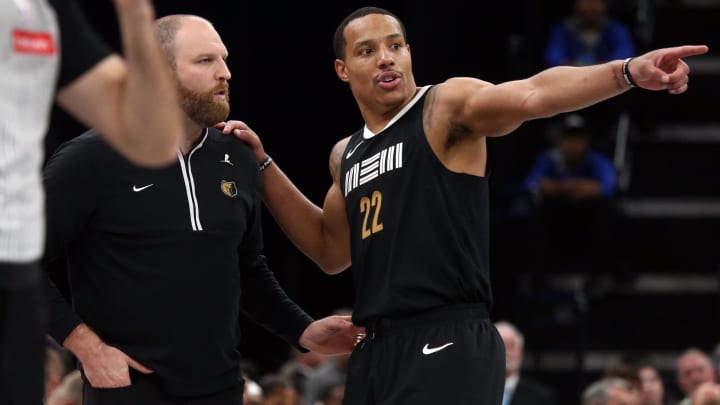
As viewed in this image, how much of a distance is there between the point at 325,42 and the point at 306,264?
216 centimetres

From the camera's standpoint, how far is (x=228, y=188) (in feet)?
16.2

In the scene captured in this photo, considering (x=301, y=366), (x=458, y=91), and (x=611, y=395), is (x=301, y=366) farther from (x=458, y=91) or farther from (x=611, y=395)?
(x=458, y=91)

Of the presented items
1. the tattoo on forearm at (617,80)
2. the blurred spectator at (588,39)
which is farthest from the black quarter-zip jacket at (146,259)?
the blurred spectator at (588,39)

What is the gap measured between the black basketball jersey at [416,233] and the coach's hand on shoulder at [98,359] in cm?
95

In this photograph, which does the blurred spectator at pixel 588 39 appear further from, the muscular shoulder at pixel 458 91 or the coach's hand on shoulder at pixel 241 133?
the muscular shoulder at pixel 458 91

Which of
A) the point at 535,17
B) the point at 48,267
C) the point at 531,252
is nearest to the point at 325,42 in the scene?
the point at 535,17

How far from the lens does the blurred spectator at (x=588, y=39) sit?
1215 cm

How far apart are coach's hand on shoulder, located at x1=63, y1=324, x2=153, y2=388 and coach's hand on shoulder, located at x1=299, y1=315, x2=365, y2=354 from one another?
3.13 ft

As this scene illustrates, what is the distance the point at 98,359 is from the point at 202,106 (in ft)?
3.38

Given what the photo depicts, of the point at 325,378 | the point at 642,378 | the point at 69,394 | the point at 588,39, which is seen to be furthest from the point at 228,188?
the point at 588,39

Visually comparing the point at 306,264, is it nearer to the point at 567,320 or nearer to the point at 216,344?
the point at 567,320

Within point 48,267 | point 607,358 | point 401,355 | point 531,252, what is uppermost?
point 48,267

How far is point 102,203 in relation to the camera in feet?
15.3

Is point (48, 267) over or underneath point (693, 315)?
over
